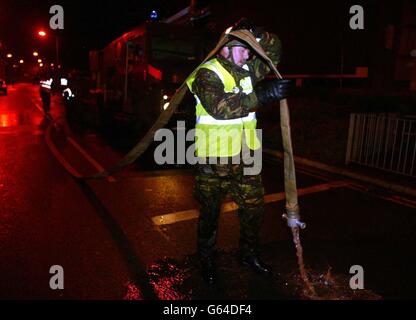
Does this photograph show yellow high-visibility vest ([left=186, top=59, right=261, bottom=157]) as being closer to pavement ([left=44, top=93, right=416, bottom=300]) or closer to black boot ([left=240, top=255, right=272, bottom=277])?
black boot ([left=240, top=255, right=272, bottom=277])

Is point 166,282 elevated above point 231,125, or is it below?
below

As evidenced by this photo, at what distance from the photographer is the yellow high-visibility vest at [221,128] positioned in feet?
11.4

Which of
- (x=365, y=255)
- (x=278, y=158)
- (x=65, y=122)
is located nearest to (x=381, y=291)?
(x=365, y=255)

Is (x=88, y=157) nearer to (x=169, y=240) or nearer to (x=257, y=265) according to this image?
(x=169, y=240)

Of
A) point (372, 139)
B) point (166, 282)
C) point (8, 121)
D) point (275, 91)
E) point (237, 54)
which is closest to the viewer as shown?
point (275, 91)

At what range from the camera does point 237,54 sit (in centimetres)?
352

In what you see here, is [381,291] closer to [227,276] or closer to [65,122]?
[227,276]

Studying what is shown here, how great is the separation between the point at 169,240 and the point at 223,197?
4.07 feet

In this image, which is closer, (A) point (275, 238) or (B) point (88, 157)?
(A) point (275, 238)

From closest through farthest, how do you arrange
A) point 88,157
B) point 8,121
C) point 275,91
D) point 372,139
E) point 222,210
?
1. point 275,91
2. point 222,210
3. point 372,139
4. point 88,157
5. point 8,121

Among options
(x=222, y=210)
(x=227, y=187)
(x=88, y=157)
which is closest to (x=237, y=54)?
(x=227, y=187)

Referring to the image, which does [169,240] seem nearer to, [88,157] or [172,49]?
[88,157]

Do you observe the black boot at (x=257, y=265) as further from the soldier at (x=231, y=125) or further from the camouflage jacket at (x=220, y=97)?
the camouflage jacket at (x=220, y=97)

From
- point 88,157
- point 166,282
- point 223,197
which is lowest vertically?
point 166,282
